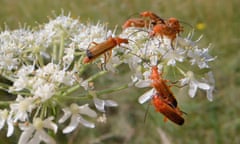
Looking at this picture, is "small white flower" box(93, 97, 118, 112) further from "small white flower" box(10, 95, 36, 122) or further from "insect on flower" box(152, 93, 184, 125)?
"small white flower" box(10, 95, 36, 122)

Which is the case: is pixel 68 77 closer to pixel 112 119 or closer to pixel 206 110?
pixel 206 110

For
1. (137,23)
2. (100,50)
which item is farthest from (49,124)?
(137,23)

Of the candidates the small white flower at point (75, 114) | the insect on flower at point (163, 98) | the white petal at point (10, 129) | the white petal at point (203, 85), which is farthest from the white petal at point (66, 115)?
the white petal at point (203, 85)

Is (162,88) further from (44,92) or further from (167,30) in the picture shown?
(44,92)

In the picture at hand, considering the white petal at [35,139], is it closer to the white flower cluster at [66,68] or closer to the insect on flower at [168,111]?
the white flower cluster at [66,68]

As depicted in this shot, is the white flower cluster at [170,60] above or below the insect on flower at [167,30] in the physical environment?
below

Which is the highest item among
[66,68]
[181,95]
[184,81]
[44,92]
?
[66,68]

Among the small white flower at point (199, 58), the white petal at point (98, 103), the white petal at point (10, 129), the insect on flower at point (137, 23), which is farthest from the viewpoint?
the insect on flower at point (137, 23)
